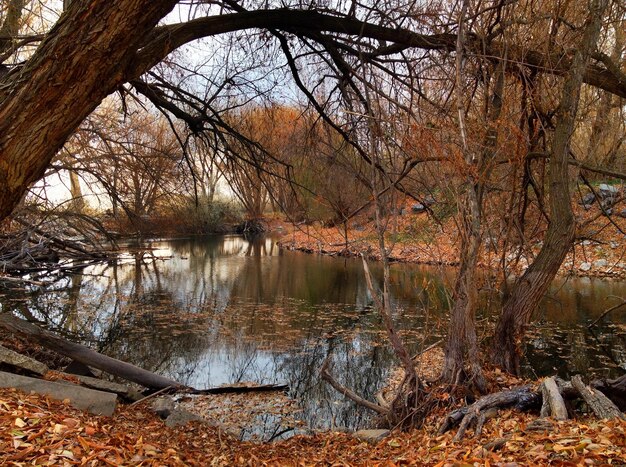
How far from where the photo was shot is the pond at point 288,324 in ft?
21.7

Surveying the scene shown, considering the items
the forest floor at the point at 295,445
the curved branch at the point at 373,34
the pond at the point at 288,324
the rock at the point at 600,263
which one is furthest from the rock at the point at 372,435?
the rock at the point at 600,263

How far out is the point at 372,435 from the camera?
427 cm

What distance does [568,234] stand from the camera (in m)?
5.25

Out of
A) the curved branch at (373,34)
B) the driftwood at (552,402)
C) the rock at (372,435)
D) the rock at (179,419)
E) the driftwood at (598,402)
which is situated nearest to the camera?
the driftwood at (598,402)

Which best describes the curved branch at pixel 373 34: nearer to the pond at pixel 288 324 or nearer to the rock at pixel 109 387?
the pond at pixel 288 324

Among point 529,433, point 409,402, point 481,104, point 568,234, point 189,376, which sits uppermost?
point 481,104

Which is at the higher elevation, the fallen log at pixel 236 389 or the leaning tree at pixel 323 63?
the leaning tree at pixel 323 63

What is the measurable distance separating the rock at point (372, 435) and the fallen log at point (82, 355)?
264 centimetres

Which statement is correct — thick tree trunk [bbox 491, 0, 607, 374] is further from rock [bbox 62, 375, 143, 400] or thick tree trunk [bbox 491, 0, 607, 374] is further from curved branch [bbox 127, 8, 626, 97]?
rock [bbox 62, 375, 143, 400]

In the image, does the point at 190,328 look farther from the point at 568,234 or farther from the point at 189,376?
the point at 568,234

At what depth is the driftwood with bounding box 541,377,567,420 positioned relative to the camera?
130 inches

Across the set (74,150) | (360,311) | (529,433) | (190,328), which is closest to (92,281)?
(74,150)

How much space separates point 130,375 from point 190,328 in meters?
3.15

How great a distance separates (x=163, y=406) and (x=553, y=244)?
4.32m
